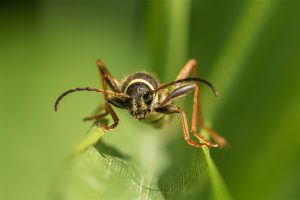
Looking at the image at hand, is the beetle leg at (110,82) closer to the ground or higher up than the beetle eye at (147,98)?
higher up

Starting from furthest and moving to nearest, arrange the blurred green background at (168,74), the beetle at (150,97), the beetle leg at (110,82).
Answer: the beetle leg at (110,82) < the beetle at (150,97) < the blurred green background at (168,74)

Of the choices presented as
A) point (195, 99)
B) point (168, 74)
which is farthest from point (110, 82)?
point (195, 99)

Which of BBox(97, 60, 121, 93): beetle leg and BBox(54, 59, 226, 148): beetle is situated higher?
BBox(97, 60, 121, 93): beetle leg

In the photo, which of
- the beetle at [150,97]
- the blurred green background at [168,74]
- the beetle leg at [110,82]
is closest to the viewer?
the blurred green background at [168,74]

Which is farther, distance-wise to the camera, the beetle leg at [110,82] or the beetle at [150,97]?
the beetle leg at [110,82]

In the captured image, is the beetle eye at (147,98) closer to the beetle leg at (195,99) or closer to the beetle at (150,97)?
the beetle at (150,97)

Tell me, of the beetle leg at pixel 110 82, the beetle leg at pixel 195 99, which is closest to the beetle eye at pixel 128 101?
the beetle leg at pixel 110 82

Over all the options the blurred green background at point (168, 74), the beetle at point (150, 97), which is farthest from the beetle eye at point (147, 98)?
the blurred green background at point (168, 74)

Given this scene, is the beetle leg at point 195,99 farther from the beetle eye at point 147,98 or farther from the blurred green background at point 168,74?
the beetle eye at point 147,98

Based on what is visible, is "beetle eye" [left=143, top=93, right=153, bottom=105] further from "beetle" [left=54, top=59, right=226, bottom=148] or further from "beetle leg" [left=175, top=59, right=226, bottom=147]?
"beetle leg" [left=175, top=59, right=226, bottom=147]

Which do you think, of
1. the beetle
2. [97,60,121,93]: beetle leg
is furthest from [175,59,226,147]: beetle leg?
[97,60,121,93]: beetle leg
